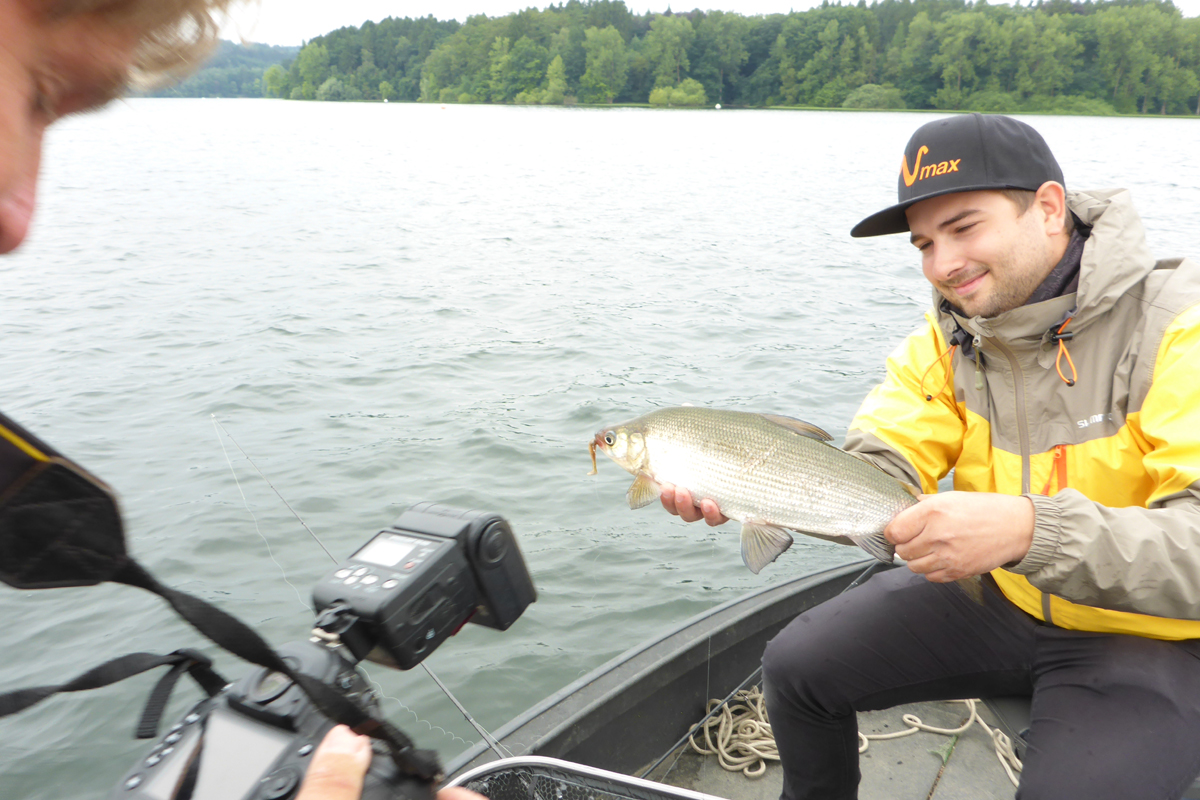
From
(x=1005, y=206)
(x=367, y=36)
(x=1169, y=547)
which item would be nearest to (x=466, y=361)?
(x=1005, y=206)

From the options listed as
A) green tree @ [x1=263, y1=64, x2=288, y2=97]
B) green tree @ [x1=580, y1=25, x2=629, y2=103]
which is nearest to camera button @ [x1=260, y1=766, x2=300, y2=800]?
green tree @ [x1=263, y1=64, x2=288, y2=97]

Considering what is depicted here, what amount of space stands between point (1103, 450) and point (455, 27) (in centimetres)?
10248

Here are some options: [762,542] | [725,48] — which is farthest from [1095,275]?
[725,48]

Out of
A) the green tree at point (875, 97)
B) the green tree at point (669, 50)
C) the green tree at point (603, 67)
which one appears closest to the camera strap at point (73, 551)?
the green tree at point (875, 97)

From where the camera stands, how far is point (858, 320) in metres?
12.5

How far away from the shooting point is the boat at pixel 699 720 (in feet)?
9.92

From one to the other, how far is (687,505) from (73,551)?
79.6 inches

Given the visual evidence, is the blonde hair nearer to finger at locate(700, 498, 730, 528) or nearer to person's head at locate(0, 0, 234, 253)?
person's head at locate(0, 0, 234, 253)

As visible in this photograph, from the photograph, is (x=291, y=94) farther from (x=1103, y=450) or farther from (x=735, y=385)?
(x=1103, y=450)

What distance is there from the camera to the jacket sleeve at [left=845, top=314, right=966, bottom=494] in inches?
113

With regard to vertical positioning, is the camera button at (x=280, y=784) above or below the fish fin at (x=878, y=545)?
above

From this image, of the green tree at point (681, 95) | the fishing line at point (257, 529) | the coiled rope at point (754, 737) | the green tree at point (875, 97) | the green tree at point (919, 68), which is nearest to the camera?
the coiled rope at point (754, 737)

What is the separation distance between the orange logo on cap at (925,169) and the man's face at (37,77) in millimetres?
2376

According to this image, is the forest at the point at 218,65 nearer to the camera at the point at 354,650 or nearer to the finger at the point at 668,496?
the camera at the point at 354,650
